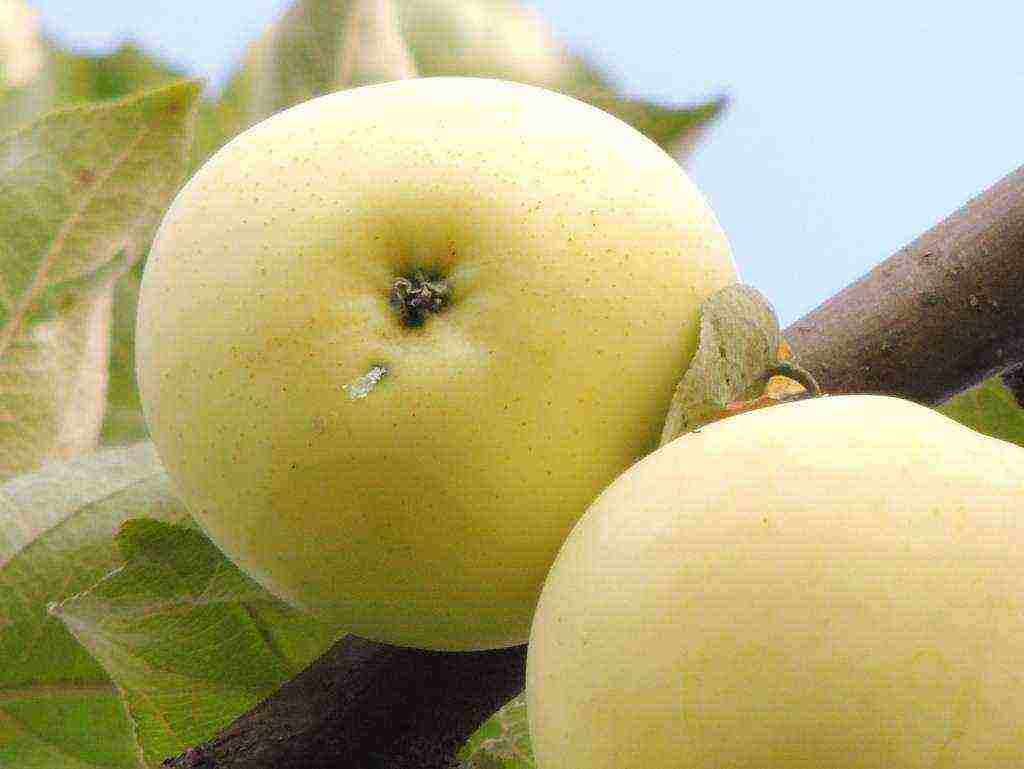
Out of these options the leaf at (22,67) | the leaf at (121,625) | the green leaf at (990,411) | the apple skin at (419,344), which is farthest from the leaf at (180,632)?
the leaf at (22,67)

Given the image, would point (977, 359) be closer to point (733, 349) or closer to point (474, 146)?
point (733, 349)

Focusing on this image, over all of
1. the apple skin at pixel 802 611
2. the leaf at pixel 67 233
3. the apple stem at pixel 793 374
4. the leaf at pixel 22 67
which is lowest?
the apple skin at pixel 802 611

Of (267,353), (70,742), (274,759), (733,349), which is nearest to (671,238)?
(733,349)

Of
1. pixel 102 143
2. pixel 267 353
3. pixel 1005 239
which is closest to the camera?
pixel 267 353

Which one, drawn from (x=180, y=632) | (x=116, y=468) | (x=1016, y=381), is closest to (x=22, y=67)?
(x=116, y=468)

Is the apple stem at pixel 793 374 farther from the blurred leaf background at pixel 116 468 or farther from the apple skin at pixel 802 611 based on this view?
the blurred leaf background at pixel 116 468

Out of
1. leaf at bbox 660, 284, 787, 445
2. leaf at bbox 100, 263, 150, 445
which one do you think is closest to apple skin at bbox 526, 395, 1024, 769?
leaf at bbox 660, 284, 787, 445
